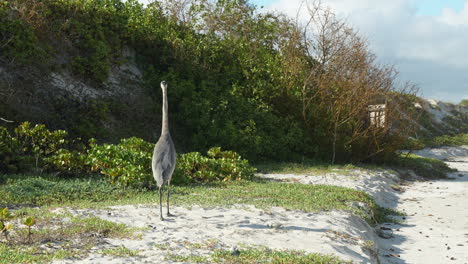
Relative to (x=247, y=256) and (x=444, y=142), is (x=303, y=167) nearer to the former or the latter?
(x=247, y=256)

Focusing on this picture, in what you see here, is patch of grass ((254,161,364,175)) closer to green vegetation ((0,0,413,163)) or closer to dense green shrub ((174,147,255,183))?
green vegetation ((0,0,413,163))

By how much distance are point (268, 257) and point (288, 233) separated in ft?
3.85

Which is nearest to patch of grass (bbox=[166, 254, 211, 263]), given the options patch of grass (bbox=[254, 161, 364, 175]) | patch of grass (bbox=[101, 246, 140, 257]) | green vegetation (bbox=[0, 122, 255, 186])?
patch of grass (bbox=[101, 246, 140, 257])

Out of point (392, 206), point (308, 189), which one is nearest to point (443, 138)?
point (392, 206)

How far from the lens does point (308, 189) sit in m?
10.8

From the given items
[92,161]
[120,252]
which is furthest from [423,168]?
[120,252]

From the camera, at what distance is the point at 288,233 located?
6914 mm

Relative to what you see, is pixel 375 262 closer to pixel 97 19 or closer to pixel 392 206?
pixel 392 206

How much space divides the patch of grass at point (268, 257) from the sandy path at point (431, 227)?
7.09 feet

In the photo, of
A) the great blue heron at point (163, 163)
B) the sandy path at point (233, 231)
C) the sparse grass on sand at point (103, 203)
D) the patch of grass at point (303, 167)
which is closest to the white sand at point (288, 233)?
the sandy path at point (233, 231)

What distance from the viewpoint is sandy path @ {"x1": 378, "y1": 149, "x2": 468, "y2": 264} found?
7.85m

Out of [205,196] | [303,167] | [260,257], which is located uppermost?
[303,167]

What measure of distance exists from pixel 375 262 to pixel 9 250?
16.4 feet

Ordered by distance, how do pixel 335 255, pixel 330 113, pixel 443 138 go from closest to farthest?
pixel 335 255 < pixel 330 113 < pixel 443 138
